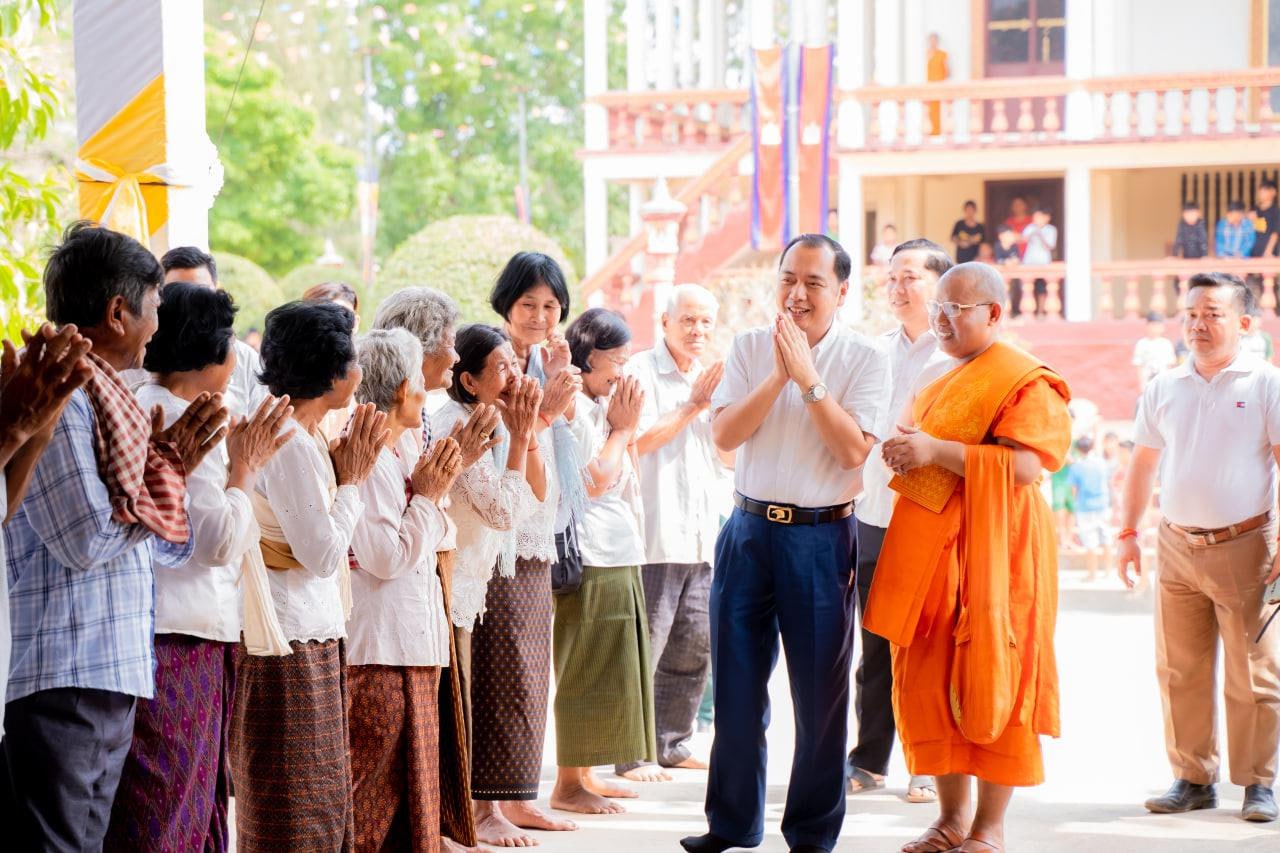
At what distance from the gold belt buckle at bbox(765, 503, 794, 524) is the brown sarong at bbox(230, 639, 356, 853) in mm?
1508

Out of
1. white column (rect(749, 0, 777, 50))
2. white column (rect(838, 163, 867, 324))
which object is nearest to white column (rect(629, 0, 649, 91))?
white column (rect(749, 0, 777, 50))

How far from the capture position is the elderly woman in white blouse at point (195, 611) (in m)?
3.59

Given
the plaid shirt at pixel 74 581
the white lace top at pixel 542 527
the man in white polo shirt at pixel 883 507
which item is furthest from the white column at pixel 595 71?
the plaid shirt at pixel 74 581

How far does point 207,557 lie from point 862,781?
3267 mm

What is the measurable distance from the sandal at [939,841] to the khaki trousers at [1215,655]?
1223mm

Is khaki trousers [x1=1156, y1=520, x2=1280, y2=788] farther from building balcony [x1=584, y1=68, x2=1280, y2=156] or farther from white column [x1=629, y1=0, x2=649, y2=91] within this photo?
white column [x1=629, y1=0, x2=649, y2=91]

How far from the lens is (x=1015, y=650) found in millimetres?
4969

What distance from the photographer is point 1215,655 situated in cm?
605

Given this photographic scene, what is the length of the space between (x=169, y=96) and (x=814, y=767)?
2.81 metres

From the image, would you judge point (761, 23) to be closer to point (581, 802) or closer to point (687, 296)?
point (687, 296)

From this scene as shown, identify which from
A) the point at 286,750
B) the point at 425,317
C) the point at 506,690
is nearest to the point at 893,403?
the point at 506,690

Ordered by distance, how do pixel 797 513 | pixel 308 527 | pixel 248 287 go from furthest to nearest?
pixel 248 287, pixel 797 513, pixel 308 527

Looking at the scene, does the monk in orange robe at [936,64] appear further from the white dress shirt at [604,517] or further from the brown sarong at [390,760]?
the brown sarong at [390,760]

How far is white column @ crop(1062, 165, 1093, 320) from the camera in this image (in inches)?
722
